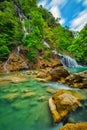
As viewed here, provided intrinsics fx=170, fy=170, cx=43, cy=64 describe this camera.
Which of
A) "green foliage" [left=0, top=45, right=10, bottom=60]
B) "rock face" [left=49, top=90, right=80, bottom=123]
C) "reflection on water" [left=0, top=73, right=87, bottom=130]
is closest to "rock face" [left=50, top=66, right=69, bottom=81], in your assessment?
"reflection on water" [left=0, top=73, right=87, bottom=130]

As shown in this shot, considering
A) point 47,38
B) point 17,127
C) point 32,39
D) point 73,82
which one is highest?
point 47,38

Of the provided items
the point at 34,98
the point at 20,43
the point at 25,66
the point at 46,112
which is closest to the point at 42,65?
the point at 25,66

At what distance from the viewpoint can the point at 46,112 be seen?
303 inches

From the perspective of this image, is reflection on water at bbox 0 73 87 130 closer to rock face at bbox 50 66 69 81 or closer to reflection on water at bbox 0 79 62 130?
reflection on water at bbox 0 79 62 130

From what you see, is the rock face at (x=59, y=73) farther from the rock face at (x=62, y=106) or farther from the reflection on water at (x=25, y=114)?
the rock face at (x=62, y=106)

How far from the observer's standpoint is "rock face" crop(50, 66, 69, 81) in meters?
16.6

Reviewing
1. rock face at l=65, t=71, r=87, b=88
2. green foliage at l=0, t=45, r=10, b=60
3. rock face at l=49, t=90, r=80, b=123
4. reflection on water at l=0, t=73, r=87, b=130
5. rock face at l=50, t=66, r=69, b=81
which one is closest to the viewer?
reflection on water at l=0, t=73, r=87, b=130

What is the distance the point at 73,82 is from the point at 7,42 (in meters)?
21.0

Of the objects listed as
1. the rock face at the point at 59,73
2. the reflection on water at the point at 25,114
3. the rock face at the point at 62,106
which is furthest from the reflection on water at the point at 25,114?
the rock face at the point at 59,73

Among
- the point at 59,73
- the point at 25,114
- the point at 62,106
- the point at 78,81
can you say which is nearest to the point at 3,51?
the point at 59,73

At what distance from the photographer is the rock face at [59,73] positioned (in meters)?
16.6

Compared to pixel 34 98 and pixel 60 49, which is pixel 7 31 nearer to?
pixel 60 49

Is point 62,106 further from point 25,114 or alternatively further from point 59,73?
point 59,73

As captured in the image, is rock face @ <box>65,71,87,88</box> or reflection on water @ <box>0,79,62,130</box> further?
rock face @ <box>65,71,87,88</box>
